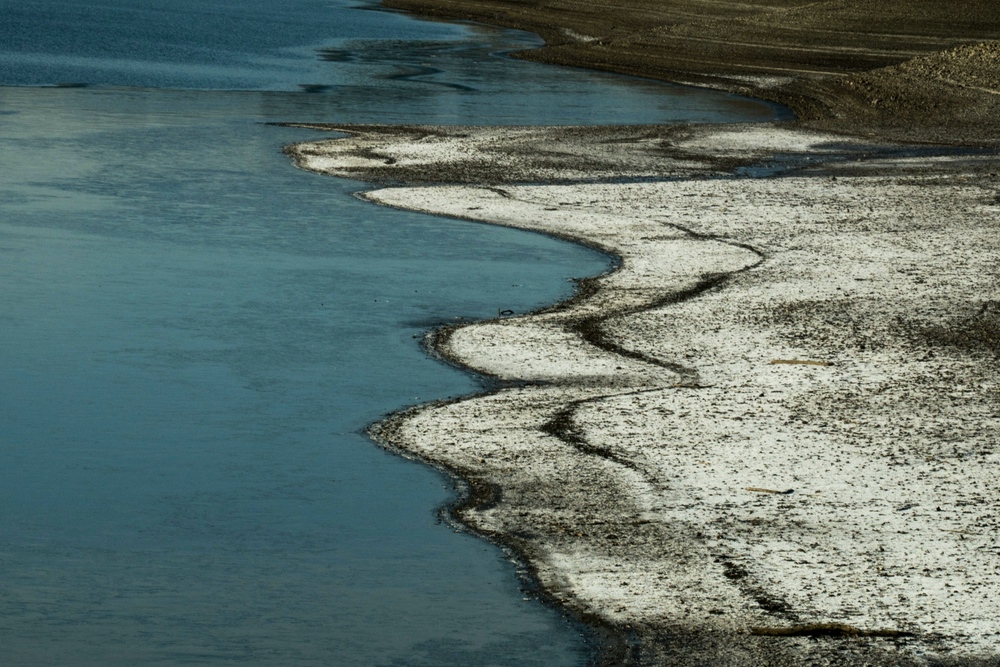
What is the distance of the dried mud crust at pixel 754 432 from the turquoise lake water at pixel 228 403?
405 millimetres

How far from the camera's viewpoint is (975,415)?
28.1ft

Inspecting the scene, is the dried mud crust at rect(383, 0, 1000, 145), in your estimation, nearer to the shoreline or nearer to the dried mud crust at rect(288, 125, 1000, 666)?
the dried mud crust at rect(288, 125, 1000, 666)

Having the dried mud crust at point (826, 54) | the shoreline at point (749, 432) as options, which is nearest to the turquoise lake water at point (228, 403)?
the shoreline at point (749, 432)

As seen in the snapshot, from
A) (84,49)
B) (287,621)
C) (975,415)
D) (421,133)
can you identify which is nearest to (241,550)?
(287,621)

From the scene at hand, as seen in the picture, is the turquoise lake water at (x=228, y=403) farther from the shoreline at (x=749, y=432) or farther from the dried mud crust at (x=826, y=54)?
the dried mud crust at (x=826, y=54)

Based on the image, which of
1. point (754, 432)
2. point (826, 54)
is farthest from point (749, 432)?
point (826, 54)

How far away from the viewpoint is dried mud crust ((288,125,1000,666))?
609 cm

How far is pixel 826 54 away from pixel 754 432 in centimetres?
2978

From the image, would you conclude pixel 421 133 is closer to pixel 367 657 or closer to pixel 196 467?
pixel 196 467

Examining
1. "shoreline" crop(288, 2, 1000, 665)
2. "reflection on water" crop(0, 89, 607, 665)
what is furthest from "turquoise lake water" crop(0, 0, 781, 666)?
"shoreline" crop(288, 2, 1000, 665)

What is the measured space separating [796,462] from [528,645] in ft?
8.02

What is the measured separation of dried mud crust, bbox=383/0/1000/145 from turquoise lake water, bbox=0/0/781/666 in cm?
1024

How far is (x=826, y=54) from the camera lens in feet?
120

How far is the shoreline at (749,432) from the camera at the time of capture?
240 inches
